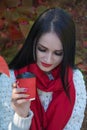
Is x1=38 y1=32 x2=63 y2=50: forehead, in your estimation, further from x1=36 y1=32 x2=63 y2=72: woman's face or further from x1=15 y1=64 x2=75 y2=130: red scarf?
x1=15 y1=64 x2=75 y2=130: red scarf

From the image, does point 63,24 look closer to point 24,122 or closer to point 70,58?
point 70,58

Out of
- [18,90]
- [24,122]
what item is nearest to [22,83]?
[18,90]

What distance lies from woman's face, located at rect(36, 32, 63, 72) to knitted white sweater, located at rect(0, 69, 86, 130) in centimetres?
23

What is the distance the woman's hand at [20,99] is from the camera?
2.07 m

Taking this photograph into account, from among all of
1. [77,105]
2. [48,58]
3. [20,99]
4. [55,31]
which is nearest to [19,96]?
[20,99]

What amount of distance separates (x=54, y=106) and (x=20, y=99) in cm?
49

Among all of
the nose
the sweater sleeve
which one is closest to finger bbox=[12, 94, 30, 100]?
the nose

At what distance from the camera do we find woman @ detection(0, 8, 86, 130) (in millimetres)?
2275

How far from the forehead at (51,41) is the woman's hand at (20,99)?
0.28 m

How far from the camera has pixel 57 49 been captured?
2283 millimetres

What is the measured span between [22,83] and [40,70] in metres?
0.42

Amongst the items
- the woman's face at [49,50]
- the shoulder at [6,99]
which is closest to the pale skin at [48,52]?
the woman's face at [49,50]

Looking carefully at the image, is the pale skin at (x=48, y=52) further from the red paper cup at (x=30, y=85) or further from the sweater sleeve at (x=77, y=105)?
the sweater sleeve at (x=77, y=105)

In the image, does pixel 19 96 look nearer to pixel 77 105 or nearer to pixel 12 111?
pixel 12 111
